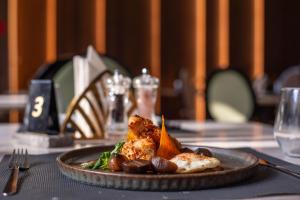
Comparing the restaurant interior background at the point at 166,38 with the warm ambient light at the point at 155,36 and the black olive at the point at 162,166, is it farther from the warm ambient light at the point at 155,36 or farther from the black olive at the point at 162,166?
the black olive at the point at 162,166

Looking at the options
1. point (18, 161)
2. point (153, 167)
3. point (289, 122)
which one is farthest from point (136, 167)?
point (289, 122)

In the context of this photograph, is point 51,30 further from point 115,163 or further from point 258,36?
point 115,163

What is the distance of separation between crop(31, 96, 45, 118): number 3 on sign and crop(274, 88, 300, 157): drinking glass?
2.06ft

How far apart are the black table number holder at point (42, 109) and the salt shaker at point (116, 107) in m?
0.15

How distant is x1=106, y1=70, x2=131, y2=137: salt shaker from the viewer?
4.97ft

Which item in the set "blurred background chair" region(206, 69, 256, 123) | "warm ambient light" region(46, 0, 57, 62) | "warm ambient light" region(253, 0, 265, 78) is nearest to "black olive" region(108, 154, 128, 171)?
"blurred background chair" region(206, 69, 256, 123)

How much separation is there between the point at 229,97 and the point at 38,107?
1.81 meters

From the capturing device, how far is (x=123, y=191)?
2.67 feet

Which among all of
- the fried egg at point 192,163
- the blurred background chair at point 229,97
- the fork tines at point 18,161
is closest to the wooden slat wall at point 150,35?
the blurred background chair at point 229,97

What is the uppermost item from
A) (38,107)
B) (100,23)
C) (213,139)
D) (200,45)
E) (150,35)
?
(100,23)

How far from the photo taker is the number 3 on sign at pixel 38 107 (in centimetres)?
148

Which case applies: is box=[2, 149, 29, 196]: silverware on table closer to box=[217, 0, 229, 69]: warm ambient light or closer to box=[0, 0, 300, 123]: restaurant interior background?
box=[0, 0, 300, 123]: restaurant interior background

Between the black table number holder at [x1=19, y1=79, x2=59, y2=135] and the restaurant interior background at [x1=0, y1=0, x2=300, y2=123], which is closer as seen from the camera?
the black table number holder at [x1=19, y1=79, x2=59, y2=135]

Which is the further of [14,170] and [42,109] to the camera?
[42,109]
